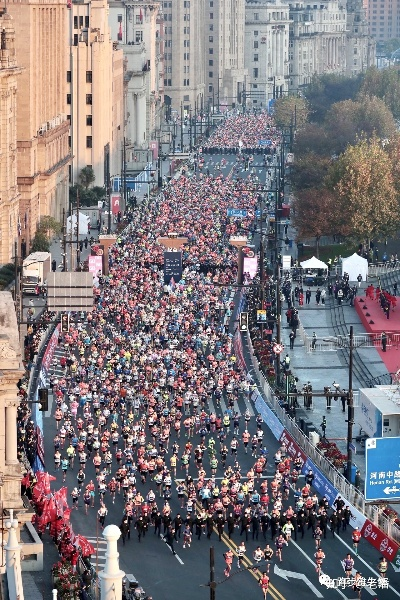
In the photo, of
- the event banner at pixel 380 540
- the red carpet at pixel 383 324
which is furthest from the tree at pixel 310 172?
the event banner at pixel 380 540

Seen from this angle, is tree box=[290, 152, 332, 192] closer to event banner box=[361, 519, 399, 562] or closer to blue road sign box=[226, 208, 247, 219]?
blue road sign box=[226, 208, 247, 219]

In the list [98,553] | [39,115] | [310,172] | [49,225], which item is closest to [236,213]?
[49,225]

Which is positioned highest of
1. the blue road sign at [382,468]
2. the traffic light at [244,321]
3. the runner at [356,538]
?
the blue road sign at [382,468]

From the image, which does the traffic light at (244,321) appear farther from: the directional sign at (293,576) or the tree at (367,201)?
the tree at (367,201)

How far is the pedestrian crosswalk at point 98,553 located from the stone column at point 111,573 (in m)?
14.9

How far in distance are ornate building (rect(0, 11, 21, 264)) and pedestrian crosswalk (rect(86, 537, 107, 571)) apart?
51.9 meters

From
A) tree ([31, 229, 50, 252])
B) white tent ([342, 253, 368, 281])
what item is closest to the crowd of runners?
tree ([31, 229, 50, 252])

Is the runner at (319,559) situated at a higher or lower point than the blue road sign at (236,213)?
higher

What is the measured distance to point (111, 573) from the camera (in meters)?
41.9

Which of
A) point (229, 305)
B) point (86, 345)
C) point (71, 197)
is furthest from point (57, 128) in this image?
point (86, 345)

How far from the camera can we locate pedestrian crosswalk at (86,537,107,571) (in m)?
59.2

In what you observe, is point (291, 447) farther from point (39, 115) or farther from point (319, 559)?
point (39, 115)

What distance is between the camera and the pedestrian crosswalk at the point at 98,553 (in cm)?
5919

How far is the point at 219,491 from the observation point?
6975 centimetres
